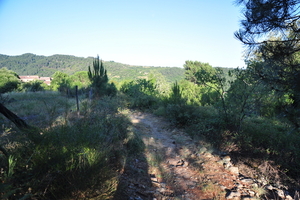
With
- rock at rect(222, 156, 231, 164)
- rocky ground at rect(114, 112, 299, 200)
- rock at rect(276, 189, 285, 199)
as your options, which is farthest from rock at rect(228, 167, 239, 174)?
rock at rect(276, 189, 285, 199)

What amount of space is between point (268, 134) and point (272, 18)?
2.54 m

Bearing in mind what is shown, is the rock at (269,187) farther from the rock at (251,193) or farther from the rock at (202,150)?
the rock at (202,150)

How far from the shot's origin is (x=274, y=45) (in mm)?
2953

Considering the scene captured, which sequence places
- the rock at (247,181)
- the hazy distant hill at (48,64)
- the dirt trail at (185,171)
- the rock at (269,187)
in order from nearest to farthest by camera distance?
the dirt trail at (185,171) < the rock at (269,187) < the rock at (247,181) < the hazy distant hill at (48,64)

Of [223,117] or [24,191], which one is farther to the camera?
[223,117]

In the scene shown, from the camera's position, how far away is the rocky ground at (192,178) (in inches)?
92.2

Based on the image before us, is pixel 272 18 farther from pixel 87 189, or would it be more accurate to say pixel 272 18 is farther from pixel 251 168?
pixel 87 189

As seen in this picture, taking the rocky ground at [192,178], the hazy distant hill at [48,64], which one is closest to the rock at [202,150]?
the rocky ground at [192,178]

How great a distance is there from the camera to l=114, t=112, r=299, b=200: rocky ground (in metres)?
2.34

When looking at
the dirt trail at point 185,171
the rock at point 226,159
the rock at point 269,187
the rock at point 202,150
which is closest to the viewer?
the dirt trail at point 185,171

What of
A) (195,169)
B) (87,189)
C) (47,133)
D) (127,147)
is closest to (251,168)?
(195,169)

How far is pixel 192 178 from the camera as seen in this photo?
111 inches

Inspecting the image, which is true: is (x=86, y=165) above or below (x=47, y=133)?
below

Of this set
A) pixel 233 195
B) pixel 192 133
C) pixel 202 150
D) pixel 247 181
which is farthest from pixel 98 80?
pixel 233 195
